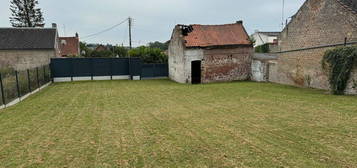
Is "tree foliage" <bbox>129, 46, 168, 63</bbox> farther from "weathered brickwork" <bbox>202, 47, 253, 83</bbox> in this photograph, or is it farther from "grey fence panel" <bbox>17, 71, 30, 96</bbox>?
"grey fence panel" <bbox>17, 71, 30, 96</bbox>

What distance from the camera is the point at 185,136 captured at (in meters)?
5.00

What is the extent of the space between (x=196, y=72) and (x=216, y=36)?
3466mm

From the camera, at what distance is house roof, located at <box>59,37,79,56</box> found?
41.0 meters

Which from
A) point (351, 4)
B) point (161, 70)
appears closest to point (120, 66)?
point (161, 70)

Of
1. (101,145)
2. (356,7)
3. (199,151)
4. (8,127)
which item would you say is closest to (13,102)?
(8,127)

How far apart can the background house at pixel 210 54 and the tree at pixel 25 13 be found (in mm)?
30121

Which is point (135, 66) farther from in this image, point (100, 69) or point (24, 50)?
point (24, 50)

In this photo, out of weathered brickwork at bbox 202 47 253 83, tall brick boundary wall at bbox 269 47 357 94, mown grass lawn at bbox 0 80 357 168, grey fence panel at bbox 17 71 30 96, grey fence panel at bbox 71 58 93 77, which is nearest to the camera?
mown grass lawn at bbox 0 80 357 168

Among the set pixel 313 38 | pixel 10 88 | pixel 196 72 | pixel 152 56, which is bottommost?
pixel 10 88

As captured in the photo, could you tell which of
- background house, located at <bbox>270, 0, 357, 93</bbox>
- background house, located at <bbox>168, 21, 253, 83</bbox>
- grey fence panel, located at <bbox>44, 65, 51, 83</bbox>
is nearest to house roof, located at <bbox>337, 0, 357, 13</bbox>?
background house, located at <bbox>270, 0, 357, 93</bbox>

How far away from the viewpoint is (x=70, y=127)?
5898 mm

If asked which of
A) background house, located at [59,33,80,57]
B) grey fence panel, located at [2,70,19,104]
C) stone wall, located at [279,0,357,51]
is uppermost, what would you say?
background house, located at [59,33,80,57]

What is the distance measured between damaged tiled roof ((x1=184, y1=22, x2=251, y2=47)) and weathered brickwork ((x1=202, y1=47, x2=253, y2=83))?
63 centimetres

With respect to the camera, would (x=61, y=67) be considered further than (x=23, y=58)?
No
